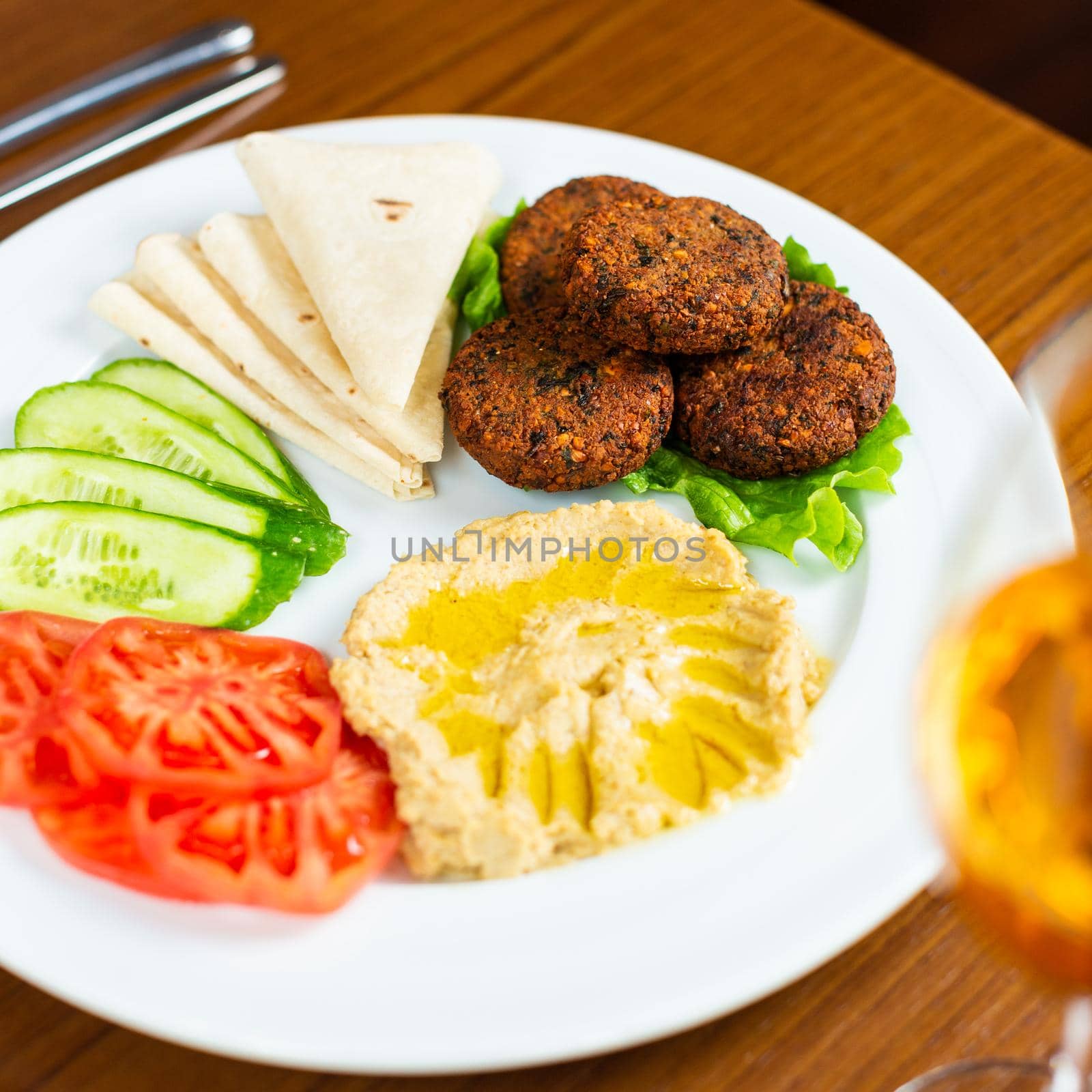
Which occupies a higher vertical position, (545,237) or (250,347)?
(250,347)

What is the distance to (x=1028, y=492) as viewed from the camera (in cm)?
155

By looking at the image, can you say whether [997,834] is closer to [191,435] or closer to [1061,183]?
[191,435]

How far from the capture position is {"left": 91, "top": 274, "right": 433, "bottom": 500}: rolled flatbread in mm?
3182

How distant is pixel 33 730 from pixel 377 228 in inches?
69.8

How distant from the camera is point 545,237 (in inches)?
129

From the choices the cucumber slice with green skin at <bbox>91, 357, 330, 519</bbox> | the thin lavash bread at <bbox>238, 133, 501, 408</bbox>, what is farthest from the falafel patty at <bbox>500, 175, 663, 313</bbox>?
the cucumber slice with green skin at <bbox>91, 357, 330, 519</bbox>

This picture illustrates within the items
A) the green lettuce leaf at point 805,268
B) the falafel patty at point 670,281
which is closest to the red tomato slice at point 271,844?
the falafel patty at point 670,281

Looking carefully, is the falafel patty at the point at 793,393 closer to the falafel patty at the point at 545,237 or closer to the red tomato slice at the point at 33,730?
the falafel patty at the point at 545,237

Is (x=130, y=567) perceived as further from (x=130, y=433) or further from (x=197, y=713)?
(x=197, y=713)

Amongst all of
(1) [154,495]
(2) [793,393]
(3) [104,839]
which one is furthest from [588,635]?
(1) [154,495]

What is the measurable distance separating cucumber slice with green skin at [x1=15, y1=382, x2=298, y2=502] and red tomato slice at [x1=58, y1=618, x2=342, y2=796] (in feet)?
2.17

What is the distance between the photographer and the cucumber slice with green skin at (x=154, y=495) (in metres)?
2.83

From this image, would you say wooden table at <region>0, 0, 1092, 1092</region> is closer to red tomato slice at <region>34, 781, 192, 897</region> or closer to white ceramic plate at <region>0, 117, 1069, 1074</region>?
white ceramic plate at <region>0, 117, 1069, 1074</region>

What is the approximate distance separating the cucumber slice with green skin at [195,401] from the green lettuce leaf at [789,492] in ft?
3.34
